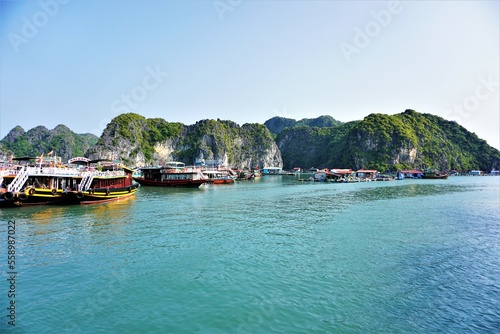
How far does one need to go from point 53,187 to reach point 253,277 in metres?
34.3

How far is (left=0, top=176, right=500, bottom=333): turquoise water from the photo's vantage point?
1023cm

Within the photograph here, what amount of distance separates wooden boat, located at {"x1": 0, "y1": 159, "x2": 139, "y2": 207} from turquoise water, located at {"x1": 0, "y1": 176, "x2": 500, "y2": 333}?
9.15 m

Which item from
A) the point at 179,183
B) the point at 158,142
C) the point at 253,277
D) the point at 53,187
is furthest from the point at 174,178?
the point at 158,142

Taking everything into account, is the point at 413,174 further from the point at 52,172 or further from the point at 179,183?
the point at 52,172

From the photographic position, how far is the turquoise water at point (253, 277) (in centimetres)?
1023

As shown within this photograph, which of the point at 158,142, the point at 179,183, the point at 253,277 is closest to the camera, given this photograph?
the point at 253,277

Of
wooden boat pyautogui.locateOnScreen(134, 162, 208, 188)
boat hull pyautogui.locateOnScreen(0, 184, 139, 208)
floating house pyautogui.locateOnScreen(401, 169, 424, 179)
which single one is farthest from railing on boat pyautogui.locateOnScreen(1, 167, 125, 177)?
floating house pyautogui.locateOnScreen(401, 169, 424, 179)

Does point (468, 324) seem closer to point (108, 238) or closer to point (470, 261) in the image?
point (470, 261)

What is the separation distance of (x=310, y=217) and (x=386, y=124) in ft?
637

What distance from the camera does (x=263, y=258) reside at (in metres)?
16.8

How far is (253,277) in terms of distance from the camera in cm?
1396

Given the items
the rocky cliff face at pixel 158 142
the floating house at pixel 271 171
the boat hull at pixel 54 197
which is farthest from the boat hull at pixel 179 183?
the floating house at pixel 271 171

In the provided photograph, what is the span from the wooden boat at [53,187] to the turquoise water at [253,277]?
9.15 metres

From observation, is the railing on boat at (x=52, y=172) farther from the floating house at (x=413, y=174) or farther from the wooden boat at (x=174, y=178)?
the floating house at (x=413, y=174)
